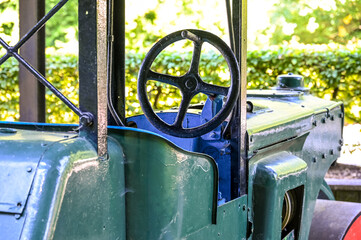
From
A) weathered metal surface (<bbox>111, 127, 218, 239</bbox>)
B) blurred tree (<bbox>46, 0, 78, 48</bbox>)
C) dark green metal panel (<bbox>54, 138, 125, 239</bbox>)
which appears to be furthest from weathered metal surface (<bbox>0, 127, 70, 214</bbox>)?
blurred tree (<bbox>46, 0, 78, 48</bbox>)

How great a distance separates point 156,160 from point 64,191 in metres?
0.37

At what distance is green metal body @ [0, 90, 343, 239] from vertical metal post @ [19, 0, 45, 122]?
8.48 feet

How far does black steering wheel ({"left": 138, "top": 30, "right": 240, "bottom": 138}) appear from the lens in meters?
2.41

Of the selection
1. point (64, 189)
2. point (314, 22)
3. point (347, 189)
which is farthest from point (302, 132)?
point (314, 22)

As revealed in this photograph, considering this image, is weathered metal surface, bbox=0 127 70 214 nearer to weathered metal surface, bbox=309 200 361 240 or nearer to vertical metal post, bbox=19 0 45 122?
weathered metal surface, bbox=309 200 361 240

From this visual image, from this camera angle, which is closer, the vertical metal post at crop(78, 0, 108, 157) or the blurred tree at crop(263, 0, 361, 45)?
the vertical metal post at crop(78, 0, 108, 157)

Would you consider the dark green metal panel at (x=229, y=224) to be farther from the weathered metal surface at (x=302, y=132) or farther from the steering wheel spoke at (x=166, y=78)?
the steering wheel spoke at (x=166, y=78)

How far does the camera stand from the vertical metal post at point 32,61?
15.8 ft

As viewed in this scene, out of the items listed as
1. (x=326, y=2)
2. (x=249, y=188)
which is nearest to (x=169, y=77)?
(x=249, y=188)

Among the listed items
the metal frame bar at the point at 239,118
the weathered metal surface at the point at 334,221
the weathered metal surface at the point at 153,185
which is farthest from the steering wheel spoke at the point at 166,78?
the weathered metal surface at the point at 334,221

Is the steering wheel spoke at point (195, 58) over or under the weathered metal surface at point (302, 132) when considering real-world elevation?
over

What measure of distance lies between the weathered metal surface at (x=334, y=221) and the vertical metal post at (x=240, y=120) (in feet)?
2.97

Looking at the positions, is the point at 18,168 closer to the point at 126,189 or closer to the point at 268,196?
the point at 126,189

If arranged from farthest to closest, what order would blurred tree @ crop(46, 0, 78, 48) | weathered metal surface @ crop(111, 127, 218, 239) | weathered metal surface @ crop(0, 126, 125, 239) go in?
1. blurred tree @ crop(46, 0, 78, 48)
2. weathered metal surface @ crop(111, 127, 218, 239)
3. weathered metal surface @ crop(0, 126, 125, 239)
